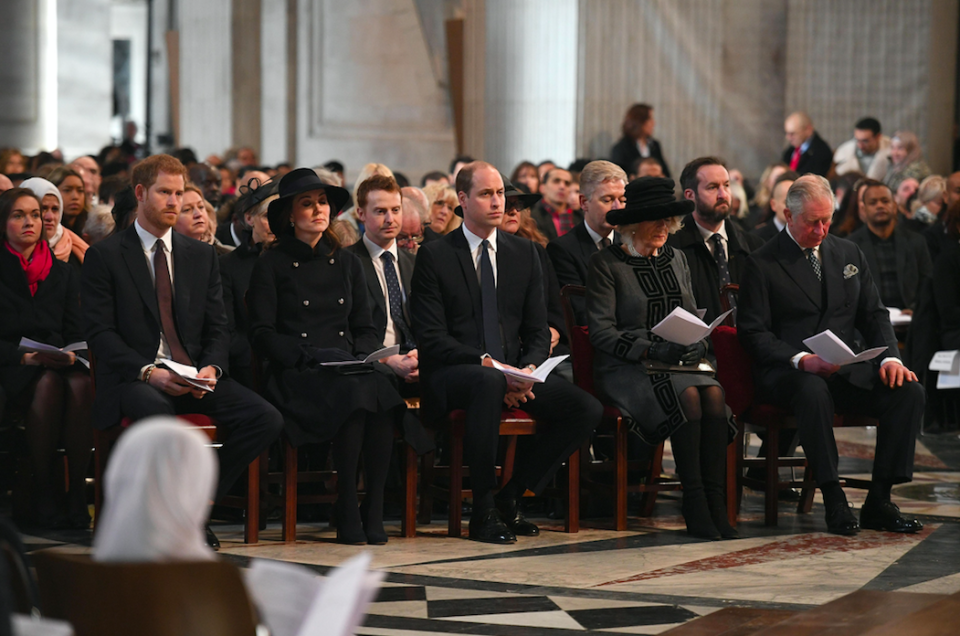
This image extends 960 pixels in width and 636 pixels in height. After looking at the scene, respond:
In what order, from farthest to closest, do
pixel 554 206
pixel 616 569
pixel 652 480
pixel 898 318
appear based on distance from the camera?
pixel 554 206, pixel 898 318, pixel 652 480, pixel 616 569

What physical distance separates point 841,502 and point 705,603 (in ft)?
5.24

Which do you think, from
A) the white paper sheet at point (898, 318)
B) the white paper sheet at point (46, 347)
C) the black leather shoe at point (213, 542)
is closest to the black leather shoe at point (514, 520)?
the black leather shoe at point (213, 542)

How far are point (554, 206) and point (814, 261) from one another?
3113mm


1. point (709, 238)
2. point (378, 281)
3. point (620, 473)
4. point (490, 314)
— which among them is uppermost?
point (709, 238)

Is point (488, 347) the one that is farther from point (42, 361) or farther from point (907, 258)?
point (907, 258)

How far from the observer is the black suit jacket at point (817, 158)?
11.9 meters

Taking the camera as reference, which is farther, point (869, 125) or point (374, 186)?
point (869, 125)

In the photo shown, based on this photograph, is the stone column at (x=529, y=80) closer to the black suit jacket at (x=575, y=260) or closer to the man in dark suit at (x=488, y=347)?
the black suit jacket at (x=575, y=260)

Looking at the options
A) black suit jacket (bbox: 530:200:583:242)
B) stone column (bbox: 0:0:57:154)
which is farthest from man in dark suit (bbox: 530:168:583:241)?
stone column (bbox: 0:0:57:154)

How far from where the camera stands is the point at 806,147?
12039 mm

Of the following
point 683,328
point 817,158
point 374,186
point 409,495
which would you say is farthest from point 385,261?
point 817,158

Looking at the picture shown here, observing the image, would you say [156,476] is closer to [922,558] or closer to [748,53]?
[922,558]

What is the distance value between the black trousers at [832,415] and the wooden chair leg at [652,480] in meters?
0.58

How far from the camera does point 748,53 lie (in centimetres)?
1295
